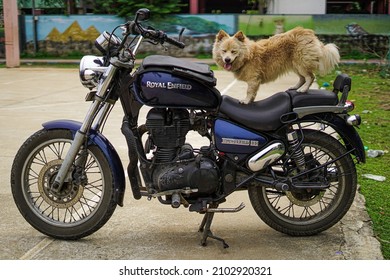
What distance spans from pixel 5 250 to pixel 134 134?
114cm

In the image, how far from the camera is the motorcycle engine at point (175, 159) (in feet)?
11.9

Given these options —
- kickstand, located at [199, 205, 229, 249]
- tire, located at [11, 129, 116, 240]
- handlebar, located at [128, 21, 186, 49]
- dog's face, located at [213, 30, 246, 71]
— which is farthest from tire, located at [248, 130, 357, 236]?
handlebar, located at [128, 21, 186, 49]

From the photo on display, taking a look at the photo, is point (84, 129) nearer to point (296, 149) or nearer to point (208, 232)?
point (208, 232)

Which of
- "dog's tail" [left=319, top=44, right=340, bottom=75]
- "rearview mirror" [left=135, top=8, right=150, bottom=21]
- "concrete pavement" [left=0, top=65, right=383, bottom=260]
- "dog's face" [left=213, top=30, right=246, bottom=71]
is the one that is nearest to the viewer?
"rearview mirror" [left=135, top=8, right=150, bottom=21]

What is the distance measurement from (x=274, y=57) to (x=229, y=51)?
0.39 metres

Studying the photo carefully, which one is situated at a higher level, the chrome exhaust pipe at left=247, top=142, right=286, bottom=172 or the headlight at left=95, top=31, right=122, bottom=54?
the headlight at left=95, top=31, right=122, bottom=54

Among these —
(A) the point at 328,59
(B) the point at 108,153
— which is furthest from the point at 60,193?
(A) the point at 328,59

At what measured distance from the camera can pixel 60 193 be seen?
12.6ft

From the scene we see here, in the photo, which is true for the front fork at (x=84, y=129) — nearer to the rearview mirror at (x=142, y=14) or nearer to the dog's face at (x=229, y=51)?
the rearview mirror at (x=142, y=14)

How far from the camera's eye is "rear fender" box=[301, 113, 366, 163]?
378 cm

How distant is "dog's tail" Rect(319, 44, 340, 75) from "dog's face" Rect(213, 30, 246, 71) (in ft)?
1.96

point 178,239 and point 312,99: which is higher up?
point 312,99

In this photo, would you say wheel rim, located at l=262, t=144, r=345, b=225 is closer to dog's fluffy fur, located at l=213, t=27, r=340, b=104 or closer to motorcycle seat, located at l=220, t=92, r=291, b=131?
motorcycle seat, located at l=220, t=92, r=291, b=131

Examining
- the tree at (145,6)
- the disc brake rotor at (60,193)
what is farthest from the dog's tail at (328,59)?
the tree at (145,6)
